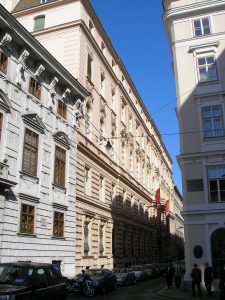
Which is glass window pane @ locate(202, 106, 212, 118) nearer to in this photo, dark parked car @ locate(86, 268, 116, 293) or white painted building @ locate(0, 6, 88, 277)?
white painted building @ locate(0, 6, 88, 277)

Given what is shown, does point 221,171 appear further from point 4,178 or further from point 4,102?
point 4,102

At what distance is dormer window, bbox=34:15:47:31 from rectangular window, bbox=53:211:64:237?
17677 millimetres

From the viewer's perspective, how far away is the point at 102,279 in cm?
2261

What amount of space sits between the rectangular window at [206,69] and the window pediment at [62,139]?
10.0 meters

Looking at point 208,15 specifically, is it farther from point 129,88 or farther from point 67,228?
point 129,88

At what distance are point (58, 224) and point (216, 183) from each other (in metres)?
10.3

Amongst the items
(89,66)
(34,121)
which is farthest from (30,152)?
(89,66)

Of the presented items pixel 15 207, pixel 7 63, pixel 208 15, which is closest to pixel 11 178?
pixel 15 207

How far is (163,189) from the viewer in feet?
Answer: 249

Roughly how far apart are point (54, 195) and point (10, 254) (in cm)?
562

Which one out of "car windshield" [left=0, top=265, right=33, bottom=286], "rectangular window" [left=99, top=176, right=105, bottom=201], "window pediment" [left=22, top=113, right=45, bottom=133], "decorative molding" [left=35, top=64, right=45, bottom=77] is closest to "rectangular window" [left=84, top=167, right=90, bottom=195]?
"rectangular window" [left=99, top=176, right=105, bottom=201]

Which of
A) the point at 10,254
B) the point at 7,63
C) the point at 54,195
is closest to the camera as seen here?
the point at 10,254

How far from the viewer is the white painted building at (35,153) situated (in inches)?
790

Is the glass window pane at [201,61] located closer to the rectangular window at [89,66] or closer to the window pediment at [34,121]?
the rectangular window at [89,66]
